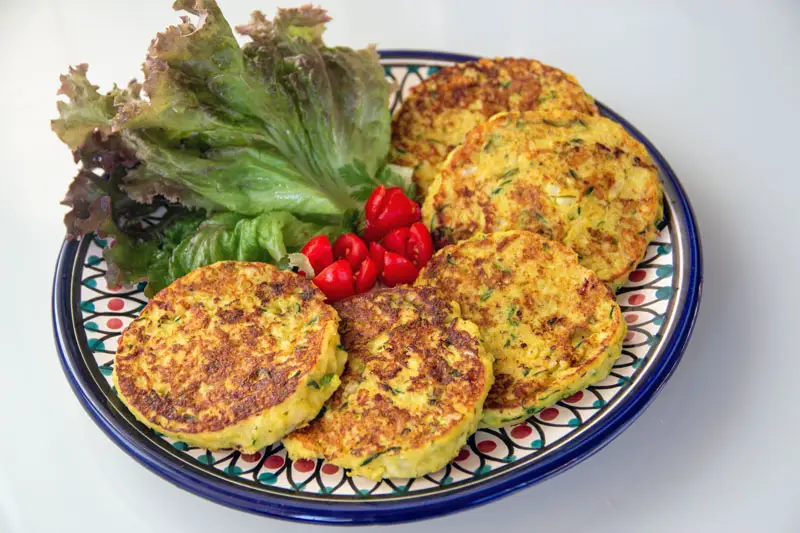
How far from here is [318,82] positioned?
4.38m

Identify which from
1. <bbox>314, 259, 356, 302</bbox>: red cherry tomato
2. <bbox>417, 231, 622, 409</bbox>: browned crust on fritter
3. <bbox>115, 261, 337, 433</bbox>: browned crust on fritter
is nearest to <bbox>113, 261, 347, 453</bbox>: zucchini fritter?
<bbox>115, 261, 337, 433</bbox>: browned crust on fritter

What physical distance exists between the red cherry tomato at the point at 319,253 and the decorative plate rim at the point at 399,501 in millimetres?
1187

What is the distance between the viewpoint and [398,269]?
4027 mm

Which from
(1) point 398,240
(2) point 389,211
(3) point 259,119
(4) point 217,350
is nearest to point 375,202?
(2) point 389,211

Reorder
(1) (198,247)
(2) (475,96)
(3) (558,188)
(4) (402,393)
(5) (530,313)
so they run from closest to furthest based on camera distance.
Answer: (4) (402,393) → (5) (530,313) → (3) (558,188) → (1) (198,247) → (2) (475,96)

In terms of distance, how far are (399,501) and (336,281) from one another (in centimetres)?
130

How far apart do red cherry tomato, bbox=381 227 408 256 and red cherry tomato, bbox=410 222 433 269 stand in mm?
29

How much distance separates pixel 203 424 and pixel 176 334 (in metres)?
0.52

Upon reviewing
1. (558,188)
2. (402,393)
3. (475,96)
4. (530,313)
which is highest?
(475,96)

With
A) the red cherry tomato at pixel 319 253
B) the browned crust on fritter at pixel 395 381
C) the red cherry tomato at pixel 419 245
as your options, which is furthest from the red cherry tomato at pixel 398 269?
the browned crust on fritter at pixel 395 381

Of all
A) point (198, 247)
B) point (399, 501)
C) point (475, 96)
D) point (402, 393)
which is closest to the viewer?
point (399, 501)

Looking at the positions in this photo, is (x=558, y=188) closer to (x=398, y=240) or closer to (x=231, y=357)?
(x=398, y=240)

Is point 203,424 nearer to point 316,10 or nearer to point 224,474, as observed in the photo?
point 224,474

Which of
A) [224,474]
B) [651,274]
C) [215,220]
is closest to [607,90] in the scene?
[651,274]
